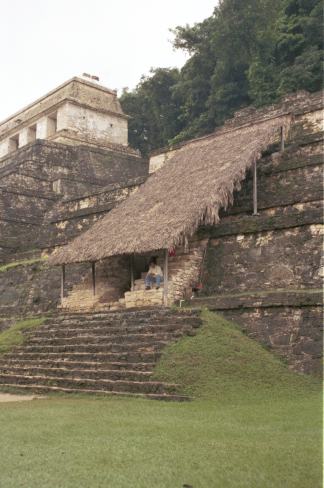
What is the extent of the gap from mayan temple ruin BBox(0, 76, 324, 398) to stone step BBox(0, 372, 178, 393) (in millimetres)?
18

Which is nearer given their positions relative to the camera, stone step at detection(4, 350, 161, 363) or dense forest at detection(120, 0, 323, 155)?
stone step at detection(4, 350, 161, 363)

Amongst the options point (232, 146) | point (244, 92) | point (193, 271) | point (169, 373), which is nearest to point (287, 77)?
point (244, 92)

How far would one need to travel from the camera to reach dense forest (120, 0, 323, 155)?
63.3ft

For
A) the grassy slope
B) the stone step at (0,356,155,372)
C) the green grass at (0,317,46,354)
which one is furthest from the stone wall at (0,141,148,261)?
the grassy slope

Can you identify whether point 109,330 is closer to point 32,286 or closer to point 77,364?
point 77,364

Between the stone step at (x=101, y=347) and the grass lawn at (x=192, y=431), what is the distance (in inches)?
15.4

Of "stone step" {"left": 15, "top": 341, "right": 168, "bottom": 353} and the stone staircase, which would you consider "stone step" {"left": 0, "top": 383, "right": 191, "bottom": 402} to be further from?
"stone step" {"left": 15, "top": 341, "right": 168, "bottom": 353}

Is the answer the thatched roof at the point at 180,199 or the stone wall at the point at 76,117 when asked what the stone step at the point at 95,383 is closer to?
the thatched roof at the point at 180,199

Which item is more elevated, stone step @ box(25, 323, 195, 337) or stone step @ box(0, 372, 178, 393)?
stone step @ box(25, 323, 195, 337)

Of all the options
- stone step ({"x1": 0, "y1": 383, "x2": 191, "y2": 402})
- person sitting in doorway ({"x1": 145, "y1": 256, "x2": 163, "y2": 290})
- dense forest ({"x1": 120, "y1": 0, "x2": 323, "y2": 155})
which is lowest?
stone step ({"x1": 0, "y1": 383, "x2": 191, "y2": 402})

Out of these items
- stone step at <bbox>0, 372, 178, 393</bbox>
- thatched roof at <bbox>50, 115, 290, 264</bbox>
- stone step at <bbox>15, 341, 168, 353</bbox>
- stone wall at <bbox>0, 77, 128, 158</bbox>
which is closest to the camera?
stone step at <bbox>0, 372, 178, 393</bbox>

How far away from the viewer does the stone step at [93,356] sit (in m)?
8.17

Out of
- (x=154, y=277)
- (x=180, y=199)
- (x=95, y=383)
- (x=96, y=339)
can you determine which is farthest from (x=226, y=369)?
(x=180, y=199)

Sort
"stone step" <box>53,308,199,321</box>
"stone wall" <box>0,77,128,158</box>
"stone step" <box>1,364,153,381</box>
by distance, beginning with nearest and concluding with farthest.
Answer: "stone step" <box>1,364,153,381</box>, "stone step" <box>53,308,199,321</box>, "stone wall" <box>0,77,128,158</box>
